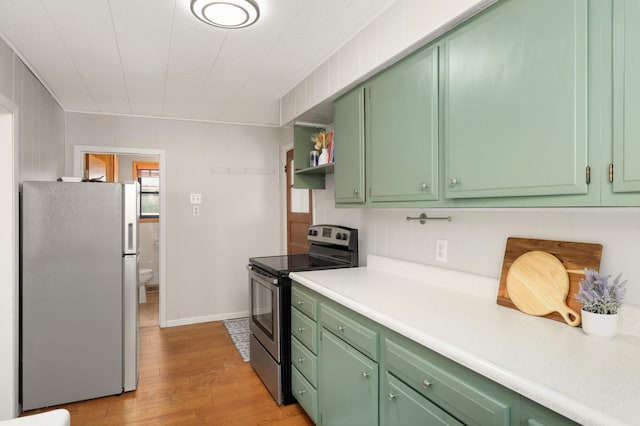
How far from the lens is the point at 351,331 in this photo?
178 cm

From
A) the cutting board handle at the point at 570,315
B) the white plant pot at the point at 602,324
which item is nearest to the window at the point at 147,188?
the cutting board handle at the point at 570,315

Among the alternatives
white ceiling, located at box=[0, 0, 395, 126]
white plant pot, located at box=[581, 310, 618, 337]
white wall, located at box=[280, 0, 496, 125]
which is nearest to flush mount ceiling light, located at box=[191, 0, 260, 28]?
white ceiling, located at box=[0, 0, 395, 126]

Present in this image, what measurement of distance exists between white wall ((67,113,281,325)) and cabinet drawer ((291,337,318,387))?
215 centimetres

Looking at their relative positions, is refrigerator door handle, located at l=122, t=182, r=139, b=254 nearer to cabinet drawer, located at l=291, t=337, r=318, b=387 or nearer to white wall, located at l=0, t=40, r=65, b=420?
white wall, located at l=0, t=40, r=65, b=420

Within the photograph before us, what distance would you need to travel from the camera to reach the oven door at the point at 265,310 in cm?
253

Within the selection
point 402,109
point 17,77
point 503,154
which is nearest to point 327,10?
point 402,109

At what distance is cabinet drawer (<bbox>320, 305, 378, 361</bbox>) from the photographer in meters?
1.63

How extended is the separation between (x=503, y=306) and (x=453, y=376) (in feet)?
1.91

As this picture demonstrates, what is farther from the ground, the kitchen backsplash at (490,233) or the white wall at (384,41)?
the white wall at (384,41)

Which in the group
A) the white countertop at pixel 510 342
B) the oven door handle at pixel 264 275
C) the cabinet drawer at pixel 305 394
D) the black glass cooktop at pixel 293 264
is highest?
the black glass cooktop at pixel 293 264

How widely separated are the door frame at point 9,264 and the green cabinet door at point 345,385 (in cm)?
192

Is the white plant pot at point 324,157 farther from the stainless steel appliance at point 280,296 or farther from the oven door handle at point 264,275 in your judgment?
the oven door handle at point 264,275

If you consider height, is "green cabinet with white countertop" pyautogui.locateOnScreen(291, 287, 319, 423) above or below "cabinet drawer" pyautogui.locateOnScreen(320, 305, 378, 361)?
below

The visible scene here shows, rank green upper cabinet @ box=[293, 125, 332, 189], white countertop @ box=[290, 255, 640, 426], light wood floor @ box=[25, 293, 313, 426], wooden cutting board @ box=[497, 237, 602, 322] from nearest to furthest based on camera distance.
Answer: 1. white countertop @ box=[290, 255, 640, 426]
2. wooden cutting board @ box=[497, 237, 602, 322]
3. light wood floor @ box=[25, 293, 313, 426]
4. green upper cabinet @ box=[293, 125, 332, 189]
